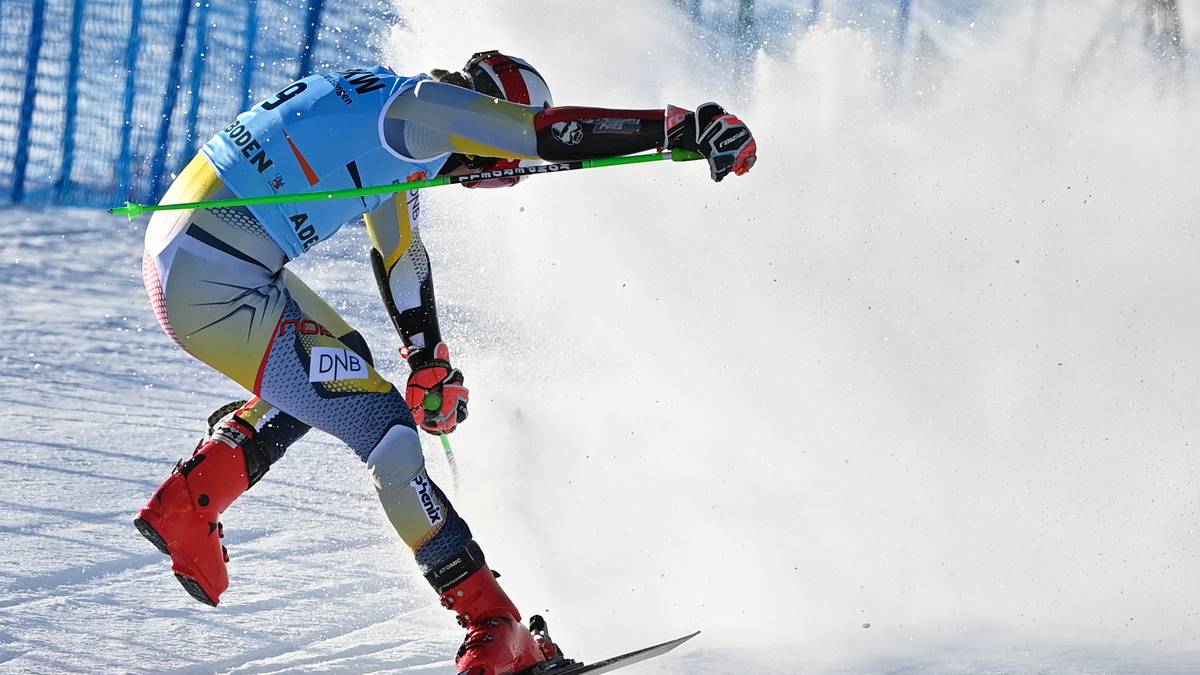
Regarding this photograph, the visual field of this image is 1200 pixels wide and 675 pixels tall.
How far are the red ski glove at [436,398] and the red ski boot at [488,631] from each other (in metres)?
0.59

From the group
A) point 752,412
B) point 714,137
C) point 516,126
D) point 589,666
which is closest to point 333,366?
point 516,126

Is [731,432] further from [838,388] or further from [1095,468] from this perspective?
[1095,468]

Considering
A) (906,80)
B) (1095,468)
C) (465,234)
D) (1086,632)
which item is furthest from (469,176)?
(906,80)

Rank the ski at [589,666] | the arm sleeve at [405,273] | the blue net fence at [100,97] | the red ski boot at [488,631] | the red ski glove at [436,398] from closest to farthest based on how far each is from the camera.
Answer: the red ski boot at [488,631] < the ski at [589,666] < the red ski glove at [436,398] < the arm sleeve at [405,273] < the blue net fence at [100,97]

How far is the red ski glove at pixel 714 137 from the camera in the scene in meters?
3.27

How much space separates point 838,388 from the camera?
5965 mm

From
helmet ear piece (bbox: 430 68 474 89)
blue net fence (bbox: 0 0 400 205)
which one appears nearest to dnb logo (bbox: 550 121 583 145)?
helmet ear piece (bbox: 430 68 474 89)

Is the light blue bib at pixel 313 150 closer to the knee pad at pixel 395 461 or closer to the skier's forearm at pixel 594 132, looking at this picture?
the skier's forearm at pixel 594 132

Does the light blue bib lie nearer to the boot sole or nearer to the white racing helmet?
the white racing helmet

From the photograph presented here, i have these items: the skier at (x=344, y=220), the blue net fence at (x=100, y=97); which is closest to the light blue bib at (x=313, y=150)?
the skier at (x=344, y=220)

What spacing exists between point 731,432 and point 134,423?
269 cm

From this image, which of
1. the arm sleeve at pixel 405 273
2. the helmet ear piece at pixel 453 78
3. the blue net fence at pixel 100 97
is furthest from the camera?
the blue net fence at pixel 100 97

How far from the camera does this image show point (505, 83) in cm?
368

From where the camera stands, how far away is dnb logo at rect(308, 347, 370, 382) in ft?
11.1
